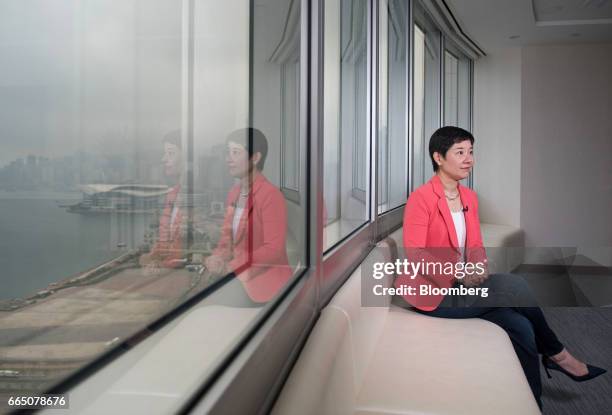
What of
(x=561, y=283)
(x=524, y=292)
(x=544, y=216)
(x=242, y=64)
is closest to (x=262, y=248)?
(x=242, y=64)

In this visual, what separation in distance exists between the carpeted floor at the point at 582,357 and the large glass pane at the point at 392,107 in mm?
1336

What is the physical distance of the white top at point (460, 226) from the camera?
2.56 m

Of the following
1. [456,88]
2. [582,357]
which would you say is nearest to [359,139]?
[582,357]

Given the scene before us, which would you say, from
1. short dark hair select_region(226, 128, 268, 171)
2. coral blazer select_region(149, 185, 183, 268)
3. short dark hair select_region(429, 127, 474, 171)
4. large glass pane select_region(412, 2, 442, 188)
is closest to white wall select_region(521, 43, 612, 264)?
large glass pane select_region(412, 2, 442, 188)

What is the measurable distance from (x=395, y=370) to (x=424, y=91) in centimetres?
290

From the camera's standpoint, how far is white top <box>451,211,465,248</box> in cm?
256

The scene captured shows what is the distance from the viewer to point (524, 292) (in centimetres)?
247

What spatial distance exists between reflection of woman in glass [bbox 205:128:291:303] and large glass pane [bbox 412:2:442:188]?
113 inches

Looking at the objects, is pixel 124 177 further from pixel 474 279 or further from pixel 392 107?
pixel 392 107

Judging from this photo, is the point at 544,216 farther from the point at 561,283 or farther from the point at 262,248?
the point at 262,248

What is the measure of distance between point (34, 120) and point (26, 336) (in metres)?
0.13

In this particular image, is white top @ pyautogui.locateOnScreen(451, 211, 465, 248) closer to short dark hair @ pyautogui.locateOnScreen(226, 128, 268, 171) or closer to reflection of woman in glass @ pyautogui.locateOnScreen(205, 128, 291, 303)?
reflection of woman in glass @ pyautogui.locateOnScreen(205, 128, 291, 303)

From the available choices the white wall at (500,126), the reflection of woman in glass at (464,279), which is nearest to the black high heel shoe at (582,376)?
the reflection of woman in glass at (464,279)

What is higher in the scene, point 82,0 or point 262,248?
point 82,0
